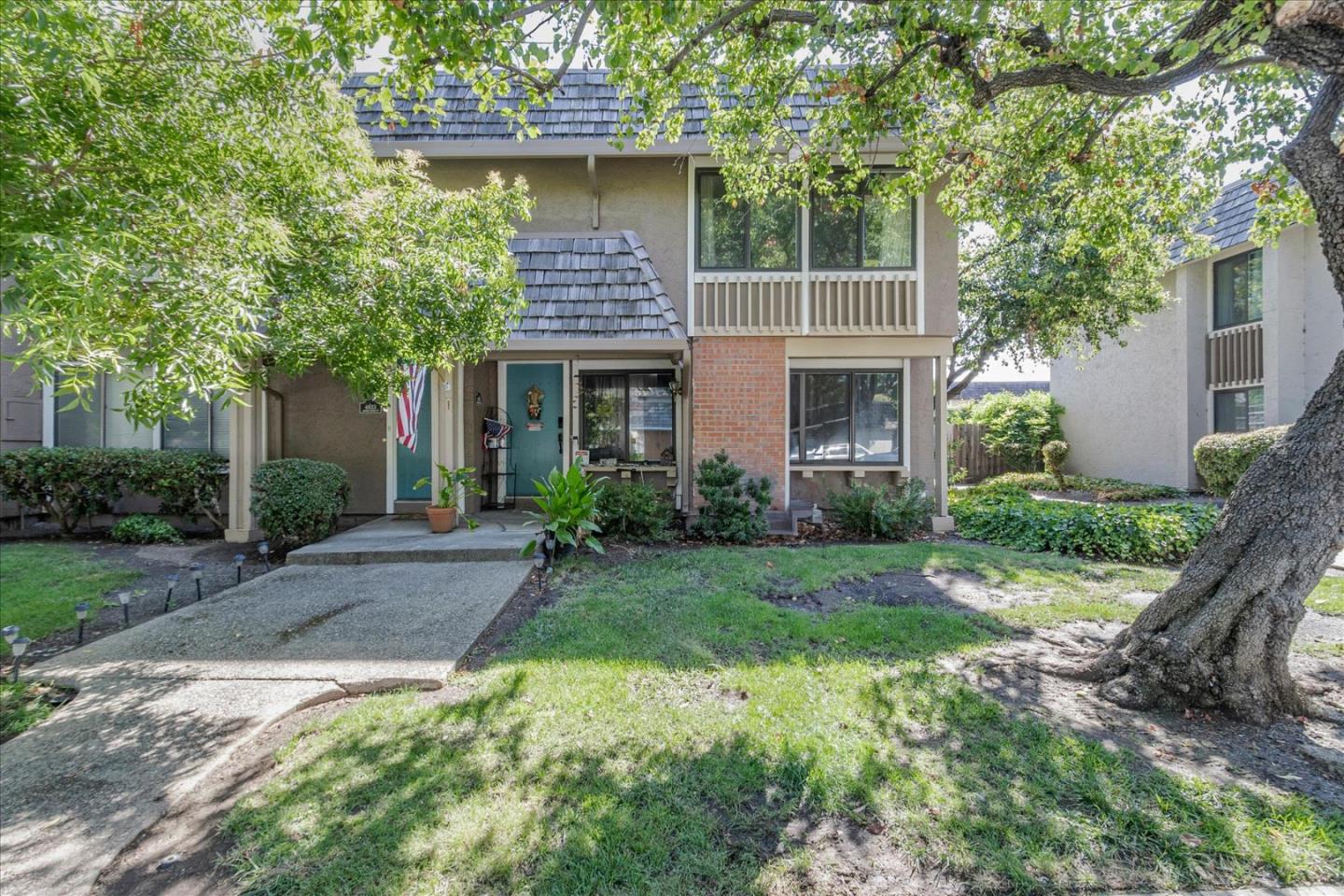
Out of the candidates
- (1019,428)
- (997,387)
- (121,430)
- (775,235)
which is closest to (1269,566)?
(775,235)

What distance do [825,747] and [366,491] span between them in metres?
8.37

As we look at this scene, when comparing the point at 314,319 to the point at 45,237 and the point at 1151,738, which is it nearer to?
the point at 45,237

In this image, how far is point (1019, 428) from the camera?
17.4 m

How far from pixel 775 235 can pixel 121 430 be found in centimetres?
1023

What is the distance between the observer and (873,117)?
5285 mm

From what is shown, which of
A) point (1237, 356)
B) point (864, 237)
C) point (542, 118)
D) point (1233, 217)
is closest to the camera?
point (542, 118)

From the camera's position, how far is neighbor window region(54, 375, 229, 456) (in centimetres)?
872

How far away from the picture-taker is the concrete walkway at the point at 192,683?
2477mm

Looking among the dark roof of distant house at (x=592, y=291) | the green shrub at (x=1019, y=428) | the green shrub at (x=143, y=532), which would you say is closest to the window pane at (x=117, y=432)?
the green shrub at (x=143, y=532)

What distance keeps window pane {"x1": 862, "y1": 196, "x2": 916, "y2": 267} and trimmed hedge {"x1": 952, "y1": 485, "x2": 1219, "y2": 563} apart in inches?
159

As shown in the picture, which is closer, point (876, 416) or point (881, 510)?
point (881, 510)

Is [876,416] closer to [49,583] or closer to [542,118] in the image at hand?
[542,118]

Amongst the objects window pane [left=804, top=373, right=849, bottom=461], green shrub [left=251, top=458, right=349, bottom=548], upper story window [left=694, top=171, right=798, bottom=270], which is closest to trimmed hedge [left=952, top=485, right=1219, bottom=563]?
window pane [left=804, top=373, right=849, bottom=461]

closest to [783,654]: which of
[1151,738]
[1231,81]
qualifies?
[1151,738]
